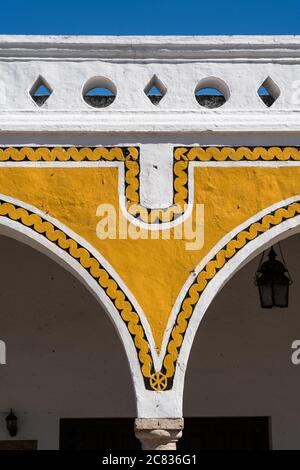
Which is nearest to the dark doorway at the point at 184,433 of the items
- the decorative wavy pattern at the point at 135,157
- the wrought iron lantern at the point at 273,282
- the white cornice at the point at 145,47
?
the wrought iron lantern at the point at 273,282

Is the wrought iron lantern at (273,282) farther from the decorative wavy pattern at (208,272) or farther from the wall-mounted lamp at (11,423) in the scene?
the wall-mounted lamp at (11,423)

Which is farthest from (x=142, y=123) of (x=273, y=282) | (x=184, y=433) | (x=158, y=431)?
(x=184, y=433)

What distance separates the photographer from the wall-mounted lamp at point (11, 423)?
7.42m

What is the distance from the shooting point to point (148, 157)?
20.3 feet

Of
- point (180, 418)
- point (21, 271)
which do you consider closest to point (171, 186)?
point (180, 418)

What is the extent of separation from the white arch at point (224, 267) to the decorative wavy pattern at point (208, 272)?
2 cm

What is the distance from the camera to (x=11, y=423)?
7418mm

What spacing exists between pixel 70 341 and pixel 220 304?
1.08m

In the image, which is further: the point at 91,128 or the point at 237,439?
the point at 237,439

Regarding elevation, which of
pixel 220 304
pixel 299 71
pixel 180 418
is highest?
pixel 299 71

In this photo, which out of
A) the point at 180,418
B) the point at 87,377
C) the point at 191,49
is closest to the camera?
the point at 180,418

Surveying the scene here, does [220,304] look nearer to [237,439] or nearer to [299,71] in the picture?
[237,439]

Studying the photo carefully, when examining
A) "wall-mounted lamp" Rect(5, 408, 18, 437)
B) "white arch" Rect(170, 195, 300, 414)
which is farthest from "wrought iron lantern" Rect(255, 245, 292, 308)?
"wall-mounted lamp" Rect(5, 408, 18, 437)

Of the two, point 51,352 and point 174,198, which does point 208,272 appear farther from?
point 51,352
